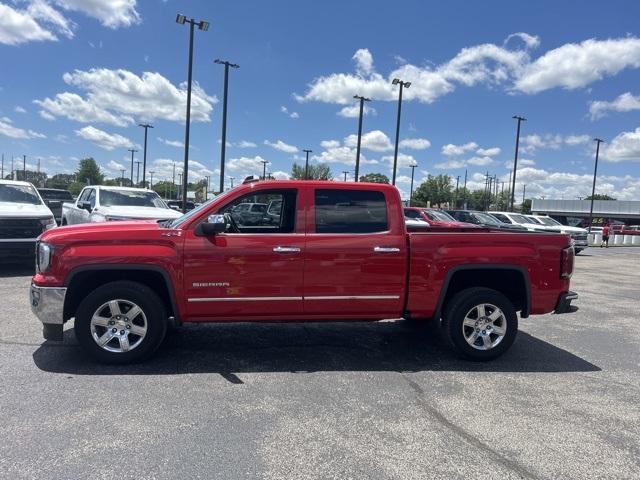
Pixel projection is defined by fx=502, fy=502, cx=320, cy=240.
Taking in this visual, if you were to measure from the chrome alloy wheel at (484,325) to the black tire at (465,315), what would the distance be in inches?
1.1

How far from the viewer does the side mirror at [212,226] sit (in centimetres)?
482

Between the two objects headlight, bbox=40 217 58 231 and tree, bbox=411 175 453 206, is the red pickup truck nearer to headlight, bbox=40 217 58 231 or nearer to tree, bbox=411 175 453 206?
headlight, bbox=40 217 58 231

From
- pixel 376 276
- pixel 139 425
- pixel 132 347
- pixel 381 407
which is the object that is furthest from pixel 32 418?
pixel 376 276

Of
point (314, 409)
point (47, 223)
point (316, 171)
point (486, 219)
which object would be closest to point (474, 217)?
point (486, 219)

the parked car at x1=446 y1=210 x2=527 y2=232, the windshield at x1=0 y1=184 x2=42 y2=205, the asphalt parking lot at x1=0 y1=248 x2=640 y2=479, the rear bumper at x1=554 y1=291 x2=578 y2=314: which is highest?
the parked car at x1=446 y1=210 x2=527 y2=232

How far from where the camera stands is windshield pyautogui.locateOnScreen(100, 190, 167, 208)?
1181 cm

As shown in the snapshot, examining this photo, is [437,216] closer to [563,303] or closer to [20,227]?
[20,227]

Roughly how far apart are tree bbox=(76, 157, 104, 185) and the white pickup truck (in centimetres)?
9357

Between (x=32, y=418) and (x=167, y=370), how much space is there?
1309 millimetres

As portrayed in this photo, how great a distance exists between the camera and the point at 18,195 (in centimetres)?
1109

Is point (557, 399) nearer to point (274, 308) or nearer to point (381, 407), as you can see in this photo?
point (381, 407)

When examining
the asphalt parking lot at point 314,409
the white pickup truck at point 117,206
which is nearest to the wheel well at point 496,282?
the asphalt parking lot at point 314,409

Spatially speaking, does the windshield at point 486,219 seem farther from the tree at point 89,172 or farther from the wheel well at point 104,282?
the tree at point 89,172

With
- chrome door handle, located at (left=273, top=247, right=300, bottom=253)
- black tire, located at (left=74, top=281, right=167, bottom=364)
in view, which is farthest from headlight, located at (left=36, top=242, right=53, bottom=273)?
chrome door handle, located at (left=273, top=247, right=300, bottom=253)
